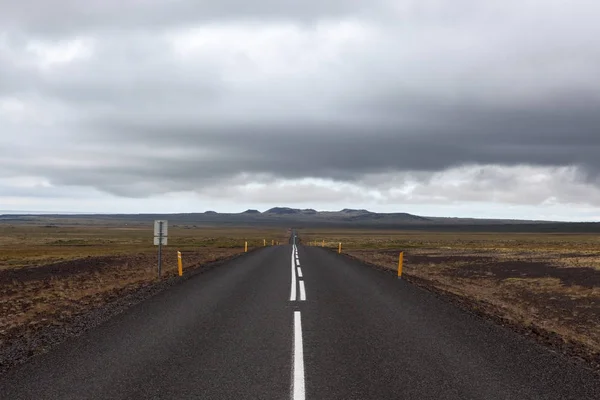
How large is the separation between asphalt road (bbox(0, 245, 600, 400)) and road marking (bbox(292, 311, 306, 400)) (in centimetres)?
2

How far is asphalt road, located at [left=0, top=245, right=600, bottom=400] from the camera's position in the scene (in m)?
5.89

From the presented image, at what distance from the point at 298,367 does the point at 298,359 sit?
42cm

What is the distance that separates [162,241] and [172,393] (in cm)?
1554

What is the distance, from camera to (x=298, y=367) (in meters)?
6.85

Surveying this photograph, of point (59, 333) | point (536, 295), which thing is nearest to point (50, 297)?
point (59, 333)

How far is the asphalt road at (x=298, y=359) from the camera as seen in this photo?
5.89 m

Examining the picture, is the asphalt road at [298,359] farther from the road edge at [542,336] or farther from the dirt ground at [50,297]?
the dirt ground at [50,297]

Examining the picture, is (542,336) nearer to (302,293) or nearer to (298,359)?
(298,359)

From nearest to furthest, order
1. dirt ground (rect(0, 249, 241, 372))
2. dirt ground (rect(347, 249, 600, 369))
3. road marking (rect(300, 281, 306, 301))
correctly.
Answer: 1. dirt ground (rect(0, 249, 241, 372))
2. dirt ground (rect(347, 249, 600, 369))
3. road marking (rect(300, 281, 306, 301))

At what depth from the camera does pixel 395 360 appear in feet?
23.7

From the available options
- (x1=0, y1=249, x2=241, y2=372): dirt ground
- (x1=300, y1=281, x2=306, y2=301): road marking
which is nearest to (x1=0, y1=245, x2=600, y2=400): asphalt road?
(x1=0, y1=249, x2=241, y2=372): dirt ground

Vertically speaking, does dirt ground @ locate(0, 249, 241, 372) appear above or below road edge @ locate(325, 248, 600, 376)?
below

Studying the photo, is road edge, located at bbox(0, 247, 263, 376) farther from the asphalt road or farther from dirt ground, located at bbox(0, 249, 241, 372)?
the asphalt road

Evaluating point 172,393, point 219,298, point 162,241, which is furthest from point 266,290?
A: point 172,393
